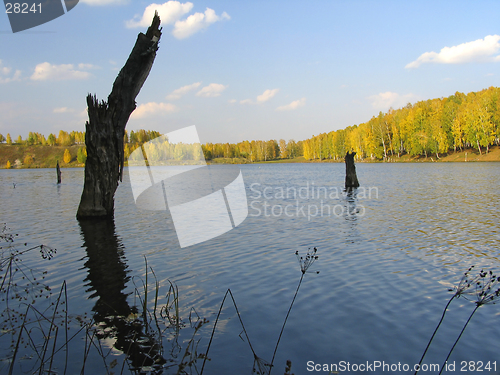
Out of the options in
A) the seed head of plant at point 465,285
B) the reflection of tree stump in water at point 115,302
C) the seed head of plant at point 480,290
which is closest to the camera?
the seed head of plant at point 480,290

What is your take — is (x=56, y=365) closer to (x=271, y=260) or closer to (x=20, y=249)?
(x=271, y=260)

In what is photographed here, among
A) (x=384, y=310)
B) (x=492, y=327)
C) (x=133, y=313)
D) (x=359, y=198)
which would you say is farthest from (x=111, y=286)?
(x=359, y=198)

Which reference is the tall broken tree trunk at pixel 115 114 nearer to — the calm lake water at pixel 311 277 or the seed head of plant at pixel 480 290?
the calm lake water at pixel 311 277

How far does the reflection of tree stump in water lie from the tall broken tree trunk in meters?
3.11

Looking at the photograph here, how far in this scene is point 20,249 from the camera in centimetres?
1109

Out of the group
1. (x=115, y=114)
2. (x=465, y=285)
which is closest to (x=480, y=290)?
(x=465, y=285)

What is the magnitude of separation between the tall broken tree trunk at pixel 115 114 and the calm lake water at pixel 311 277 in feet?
8.36

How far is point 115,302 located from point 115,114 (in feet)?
32.6

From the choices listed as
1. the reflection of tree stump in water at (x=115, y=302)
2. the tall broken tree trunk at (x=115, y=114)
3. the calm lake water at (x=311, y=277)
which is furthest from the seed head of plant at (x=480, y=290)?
the tall broken tree trunk at (x=115, y=114)

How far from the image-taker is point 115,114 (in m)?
14.4

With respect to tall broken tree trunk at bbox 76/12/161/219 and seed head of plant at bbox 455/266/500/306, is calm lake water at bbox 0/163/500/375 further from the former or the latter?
tall broken tree trunk at bbox 76/12/161/219

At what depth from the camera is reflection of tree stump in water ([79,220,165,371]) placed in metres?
4.70

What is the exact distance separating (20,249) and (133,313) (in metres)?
7.38

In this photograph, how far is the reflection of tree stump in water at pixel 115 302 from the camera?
470 cm
